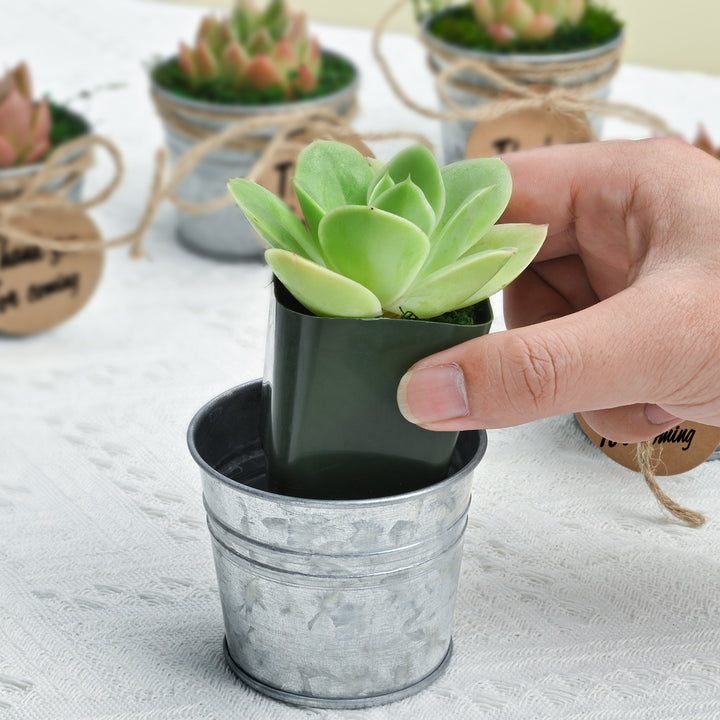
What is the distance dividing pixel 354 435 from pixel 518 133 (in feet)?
1.87

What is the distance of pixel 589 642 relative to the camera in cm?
57

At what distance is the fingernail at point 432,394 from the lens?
440 millimetres

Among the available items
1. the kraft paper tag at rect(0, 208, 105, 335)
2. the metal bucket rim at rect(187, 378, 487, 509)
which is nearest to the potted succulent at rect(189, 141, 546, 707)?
the metal bucket rim at rect(187, 378, 487, 509)

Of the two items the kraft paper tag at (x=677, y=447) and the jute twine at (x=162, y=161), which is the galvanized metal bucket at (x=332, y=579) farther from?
the jute twine at (x=162, y=161)

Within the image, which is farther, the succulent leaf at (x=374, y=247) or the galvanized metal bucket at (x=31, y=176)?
the galvanized metal bucket at (x=31, y=176)

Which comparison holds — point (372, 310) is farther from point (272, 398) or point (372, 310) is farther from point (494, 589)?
point (494, 589)

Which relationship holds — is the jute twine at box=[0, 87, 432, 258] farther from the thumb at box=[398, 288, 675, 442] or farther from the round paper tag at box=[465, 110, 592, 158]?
the thumb at box=[398, 288, 675, 442]

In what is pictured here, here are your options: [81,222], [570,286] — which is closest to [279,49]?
[81,222]

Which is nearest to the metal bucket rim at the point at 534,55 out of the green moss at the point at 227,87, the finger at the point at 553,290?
the green moss at the point at 227,87

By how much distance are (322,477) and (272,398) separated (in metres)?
0.04

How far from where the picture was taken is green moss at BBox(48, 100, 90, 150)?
94 cm

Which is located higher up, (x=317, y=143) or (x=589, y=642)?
(x=317, y=143)

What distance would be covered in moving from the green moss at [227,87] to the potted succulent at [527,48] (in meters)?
0.11

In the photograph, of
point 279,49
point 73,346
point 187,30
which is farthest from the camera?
point 187,30
